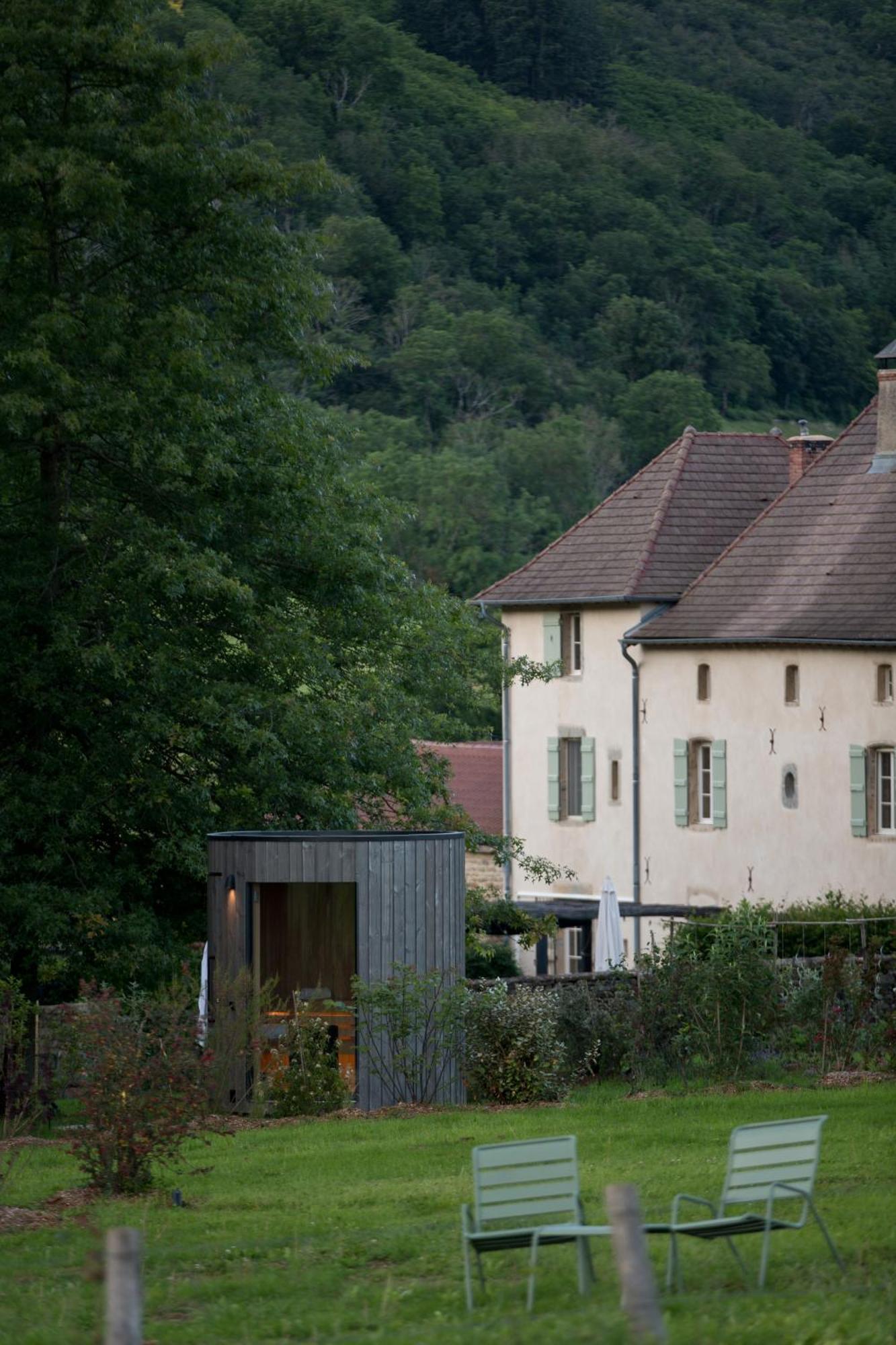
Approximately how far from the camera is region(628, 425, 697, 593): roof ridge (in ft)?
152

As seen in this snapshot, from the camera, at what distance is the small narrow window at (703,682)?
44.5 m

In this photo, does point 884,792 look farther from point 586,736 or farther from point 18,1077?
point 18,1077

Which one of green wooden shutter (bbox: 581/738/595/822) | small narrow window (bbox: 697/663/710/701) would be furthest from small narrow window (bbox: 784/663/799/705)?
green wooden shutter (bbox: 581/738/595/822)

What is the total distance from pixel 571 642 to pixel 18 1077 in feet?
93.5

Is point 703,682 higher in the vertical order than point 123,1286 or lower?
higher

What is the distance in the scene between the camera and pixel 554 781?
1884 inches

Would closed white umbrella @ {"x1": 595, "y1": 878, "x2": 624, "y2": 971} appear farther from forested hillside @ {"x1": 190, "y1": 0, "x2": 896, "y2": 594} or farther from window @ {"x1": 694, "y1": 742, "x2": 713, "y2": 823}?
forested hillside @ {"x1": 190, "y1": 0, "x2": 896, "y2": 594}

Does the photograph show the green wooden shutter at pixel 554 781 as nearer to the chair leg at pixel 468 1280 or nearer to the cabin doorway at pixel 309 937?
the cabin doorway at pixel 309 937

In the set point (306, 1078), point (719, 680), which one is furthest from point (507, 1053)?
point (719, 680)

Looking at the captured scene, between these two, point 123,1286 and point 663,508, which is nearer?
point 123,1286

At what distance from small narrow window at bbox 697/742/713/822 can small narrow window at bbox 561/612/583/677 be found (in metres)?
3.84

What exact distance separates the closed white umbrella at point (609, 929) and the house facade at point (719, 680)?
10.5m

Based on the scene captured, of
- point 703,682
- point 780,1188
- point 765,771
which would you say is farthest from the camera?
point 703,682

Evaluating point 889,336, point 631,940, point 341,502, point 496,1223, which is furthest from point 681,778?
point 889,336
